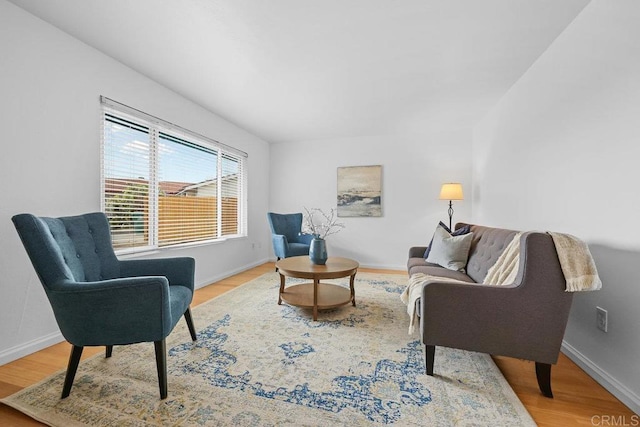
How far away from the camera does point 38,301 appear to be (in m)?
1.97

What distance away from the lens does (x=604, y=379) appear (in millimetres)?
1562

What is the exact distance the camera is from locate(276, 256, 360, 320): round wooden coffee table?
8.05 feet

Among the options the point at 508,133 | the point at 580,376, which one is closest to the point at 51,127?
the point at 580,376

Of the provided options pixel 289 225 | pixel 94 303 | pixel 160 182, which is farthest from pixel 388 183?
pixel 94 303

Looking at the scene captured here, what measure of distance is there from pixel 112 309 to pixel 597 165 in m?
2.91

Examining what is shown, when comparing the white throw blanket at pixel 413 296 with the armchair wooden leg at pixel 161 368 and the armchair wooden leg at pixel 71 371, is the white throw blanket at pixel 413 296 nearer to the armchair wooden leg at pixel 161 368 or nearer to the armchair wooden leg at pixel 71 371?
the armchair wooden leg at pixel 161 368

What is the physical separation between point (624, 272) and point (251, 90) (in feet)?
11.2

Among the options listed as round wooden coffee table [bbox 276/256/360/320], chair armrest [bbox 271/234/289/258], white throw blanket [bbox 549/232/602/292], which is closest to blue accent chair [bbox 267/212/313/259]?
chair armrest [bbox 271/234/289/258]

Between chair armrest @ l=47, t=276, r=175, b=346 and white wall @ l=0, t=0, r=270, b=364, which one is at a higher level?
white wall @ l=0, t=0, r=270, b=364

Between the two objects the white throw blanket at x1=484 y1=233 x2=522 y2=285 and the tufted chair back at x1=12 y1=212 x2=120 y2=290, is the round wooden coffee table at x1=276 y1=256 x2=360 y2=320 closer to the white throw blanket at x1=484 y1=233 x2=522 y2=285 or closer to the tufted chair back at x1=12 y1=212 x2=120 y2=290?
the white throw blanket at x1=484 y1=233 x2=522 y2=285

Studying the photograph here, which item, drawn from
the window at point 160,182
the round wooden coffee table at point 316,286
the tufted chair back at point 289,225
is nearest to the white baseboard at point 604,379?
the round wooden coffee table at point 316,286

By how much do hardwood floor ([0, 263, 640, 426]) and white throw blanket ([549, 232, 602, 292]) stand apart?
62 centimetres

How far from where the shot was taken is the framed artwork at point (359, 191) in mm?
4805

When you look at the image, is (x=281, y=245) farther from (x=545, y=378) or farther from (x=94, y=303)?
(x=545, y=378)
